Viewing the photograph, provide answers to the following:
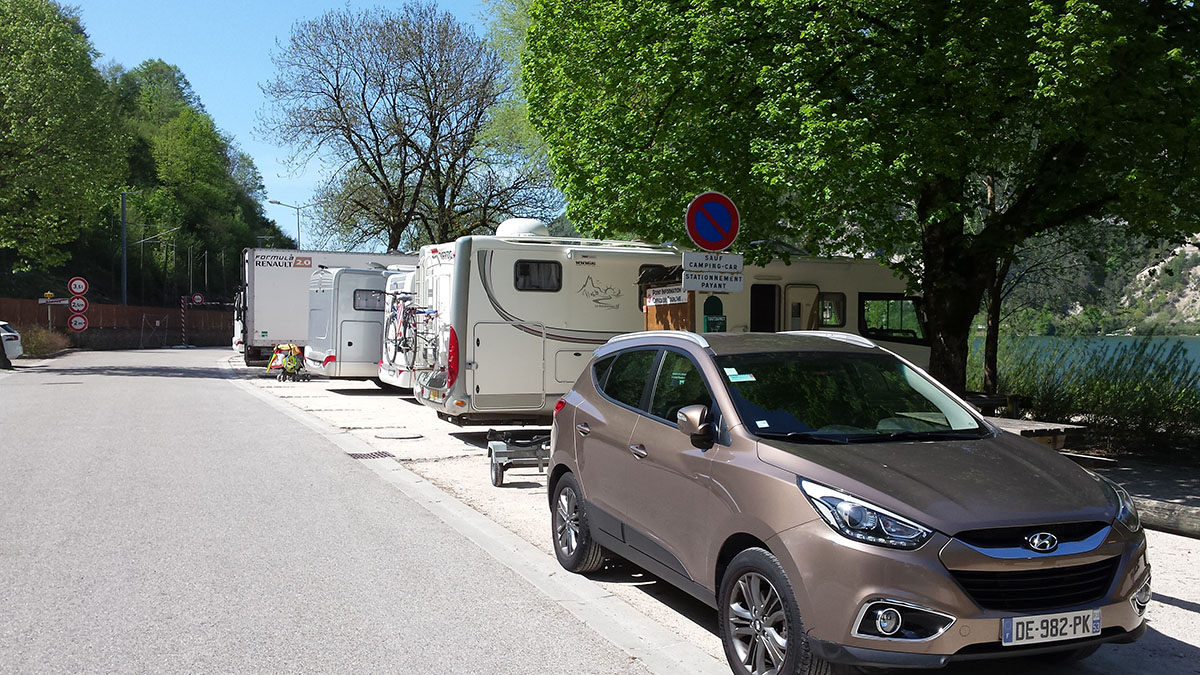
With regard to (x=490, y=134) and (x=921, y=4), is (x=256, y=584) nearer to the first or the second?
(x=921, y=4)

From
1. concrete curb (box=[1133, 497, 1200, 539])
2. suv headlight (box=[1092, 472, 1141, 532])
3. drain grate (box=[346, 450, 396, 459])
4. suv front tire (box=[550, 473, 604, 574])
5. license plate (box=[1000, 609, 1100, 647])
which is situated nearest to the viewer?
license plate (box=[1000, 609, 1100, 647])

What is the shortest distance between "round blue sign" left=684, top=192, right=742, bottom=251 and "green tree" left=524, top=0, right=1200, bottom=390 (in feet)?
4.90

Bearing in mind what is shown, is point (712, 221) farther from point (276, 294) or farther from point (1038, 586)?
point (276, 294)

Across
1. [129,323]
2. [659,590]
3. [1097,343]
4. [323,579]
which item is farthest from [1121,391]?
[129,323]

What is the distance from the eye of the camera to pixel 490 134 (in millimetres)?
30156

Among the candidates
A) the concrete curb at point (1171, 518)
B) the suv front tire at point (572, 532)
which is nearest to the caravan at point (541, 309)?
the concrete curb at point (1171, 518)

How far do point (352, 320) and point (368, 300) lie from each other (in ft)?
1.97

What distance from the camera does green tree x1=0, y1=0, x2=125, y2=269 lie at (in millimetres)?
30531

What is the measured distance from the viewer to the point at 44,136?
3070cm

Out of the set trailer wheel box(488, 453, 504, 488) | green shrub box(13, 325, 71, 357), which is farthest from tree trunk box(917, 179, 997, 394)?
green shrub box(13, 325, 71, 357)

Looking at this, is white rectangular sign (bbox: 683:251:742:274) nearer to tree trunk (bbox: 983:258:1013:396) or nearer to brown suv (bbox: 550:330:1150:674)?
brown suv (bbox: 550:330:1150:674)

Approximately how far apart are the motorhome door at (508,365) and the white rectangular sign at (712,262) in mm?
4503

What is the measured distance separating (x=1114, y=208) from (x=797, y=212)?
3547mm

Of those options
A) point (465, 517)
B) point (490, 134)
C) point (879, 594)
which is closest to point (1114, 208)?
point (465, 517)
